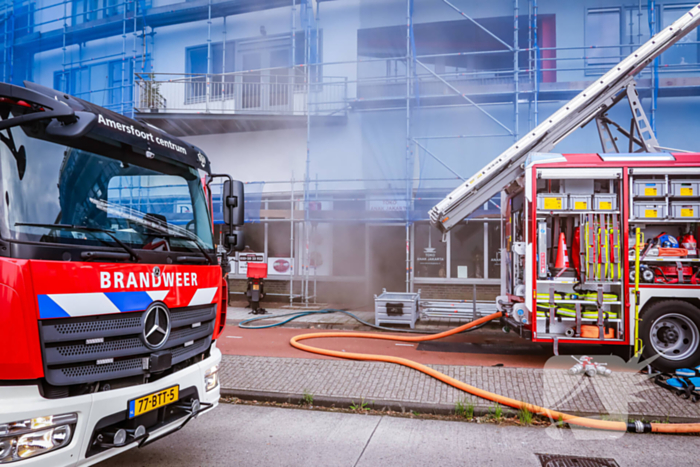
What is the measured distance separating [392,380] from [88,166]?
13.5 ft

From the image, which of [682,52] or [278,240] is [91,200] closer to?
[278,240]

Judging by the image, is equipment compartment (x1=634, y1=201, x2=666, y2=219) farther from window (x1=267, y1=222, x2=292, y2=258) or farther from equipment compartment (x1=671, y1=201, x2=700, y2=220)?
window (x1=267, y1=222, x2=292, y2=258)

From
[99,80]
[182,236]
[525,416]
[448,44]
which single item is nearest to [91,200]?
[182,236]

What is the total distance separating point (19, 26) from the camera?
50.3 ft

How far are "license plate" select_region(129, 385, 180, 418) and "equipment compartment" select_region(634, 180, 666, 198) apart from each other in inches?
260

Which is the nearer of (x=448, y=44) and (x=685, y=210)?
(x=685, y=210)

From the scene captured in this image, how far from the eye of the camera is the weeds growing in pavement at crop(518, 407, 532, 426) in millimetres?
4719

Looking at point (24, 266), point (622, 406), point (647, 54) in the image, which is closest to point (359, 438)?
point (622, 406)

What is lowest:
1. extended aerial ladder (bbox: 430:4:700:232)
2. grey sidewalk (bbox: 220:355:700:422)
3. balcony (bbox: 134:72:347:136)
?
grey sidewalk (bbox: 220:355:700:422)

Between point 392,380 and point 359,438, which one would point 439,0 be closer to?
point 392,380

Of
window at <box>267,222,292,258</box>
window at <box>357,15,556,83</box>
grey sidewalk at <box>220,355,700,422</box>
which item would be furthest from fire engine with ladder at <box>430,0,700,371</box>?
window at <box>267,222,292,258</box>

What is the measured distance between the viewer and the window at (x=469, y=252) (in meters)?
12.5

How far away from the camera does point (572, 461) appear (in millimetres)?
3865

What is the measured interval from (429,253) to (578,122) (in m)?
5.45
